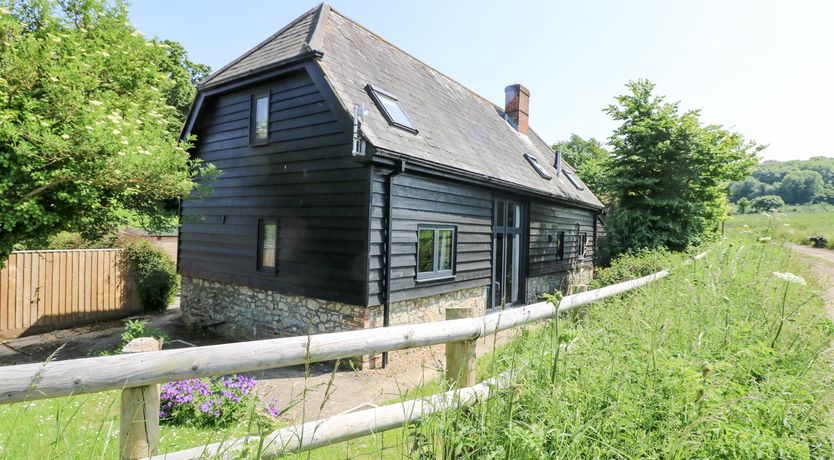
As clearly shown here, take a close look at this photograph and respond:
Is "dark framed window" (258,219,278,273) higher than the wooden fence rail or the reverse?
higher

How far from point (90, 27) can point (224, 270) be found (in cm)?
595

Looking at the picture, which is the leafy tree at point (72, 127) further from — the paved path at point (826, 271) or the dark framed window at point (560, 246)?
the dark framed window at point (560, 246)

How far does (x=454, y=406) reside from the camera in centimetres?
215

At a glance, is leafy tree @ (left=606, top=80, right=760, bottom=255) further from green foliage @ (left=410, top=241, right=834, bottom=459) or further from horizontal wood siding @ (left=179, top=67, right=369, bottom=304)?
green foliage @ (left=410, top=241, right=834, bottom=459)

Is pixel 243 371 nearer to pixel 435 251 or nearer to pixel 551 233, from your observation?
pixel 435 251

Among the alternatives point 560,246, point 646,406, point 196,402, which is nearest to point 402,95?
point 196,402

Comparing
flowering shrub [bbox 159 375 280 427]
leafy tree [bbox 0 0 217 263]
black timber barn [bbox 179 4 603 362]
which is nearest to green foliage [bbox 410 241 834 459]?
flowering shrub [bbox 159 375 280 427]

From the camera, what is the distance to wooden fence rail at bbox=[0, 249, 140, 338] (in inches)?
382

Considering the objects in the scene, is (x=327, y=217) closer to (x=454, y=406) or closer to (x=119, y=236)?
(x=454, y=406)

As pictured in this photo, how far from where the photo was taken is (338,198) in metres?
7.88

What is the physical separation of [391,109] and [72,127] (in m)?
5.77

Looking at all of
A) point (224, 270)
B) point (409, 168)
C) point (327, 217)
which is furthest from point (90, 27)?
point (409, 168)

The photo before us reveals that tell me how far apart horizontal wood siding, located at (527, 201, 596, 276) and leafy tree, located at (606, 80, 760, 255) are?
7.66 ft

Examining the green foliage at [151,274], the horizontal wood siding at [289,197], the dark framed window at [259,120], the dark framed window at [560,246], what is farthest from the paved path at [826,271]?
the green foliage at [151,274]
